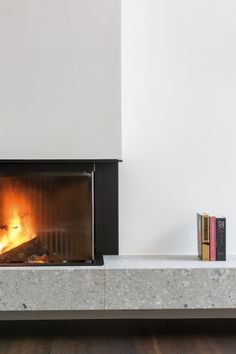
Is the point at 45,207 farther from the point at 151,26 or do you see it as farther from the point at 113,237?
the point at 151,26

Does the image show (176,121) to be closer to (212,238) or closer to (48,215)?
(212,238)

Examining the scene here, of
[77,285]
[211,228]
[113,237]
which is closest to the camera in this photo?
[77,285]

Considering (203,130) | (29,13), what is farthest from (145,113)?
(29,13)

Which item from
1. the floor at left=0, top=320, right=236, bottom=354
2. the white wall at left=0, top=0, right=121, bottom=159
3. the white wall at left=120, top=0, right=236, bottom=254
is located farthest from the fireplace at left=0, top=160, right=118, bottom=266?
the floor at left=0, top=320, right=236, bottom=354

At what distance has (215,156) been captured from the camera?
3.02 m

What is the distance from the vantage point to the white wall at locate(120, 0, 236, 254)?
2996 millimetres

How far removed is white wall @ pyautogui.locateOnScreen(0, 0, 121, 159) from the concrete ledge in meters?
0.67

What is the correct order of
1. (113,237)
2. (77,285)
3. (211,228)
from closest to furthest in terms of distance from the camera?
(77,285) < (211,228) < (113,237)

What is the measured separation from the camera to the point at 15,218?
281cm

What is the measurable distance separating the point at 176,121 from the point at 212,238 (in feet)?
2.54

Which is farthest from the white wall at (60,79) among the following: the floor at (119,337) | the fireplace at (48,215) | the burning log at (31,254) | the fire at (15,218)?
the floor at (119,337)

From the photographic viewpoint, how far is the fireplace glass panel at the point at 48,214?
2783 mm

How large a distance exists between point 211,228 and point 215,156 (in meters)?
0.51

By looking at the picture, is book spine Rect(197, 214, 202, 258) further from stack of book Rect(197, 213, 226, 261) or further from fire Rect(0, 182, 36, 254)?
fire Rect(0, 182, 36, 254)
